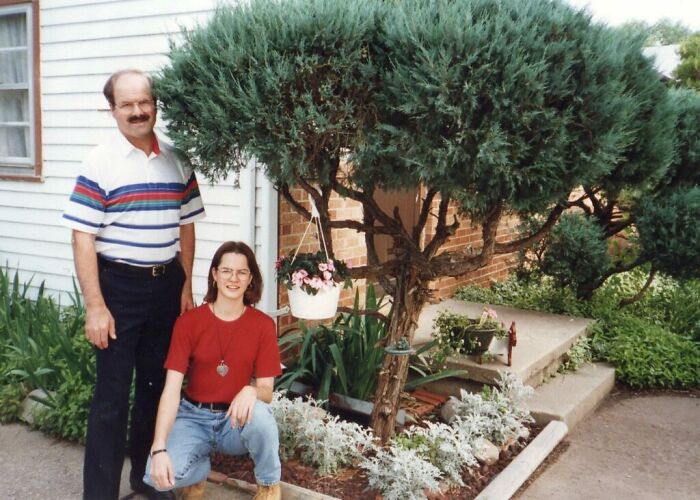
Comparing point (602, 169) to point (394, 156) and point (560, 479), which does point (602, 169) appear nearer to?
point (394, 156)

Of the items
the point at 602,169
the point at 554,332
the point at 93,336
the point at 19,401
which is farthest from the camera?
the point at 554,332

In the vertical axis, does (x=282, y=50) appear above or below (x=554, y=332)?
above

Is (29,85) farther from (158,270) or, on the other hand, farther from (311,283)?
(311,283)

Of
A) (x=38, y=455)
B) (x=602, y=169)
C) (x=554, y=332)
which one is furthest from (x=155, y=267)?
(x=554, y=332)

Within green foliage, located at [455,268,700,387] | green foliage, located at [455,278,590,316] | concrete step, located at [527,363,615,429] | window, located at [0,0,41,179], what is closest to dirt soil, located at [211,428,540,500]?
concrete step, located at [527,363,615,429]

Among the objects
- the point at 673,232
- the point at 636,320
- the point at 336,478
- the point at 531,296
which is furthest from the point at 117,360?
the point at 531,296

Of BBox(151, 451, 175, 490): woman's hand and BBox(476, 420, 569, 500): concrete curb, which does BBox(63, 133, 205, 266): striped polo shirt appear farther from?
BBox(476, 420, 569, 500): concrete curb

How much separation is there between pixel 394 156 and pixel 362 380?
191cm

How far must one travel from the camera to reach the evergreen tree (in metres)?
2.57

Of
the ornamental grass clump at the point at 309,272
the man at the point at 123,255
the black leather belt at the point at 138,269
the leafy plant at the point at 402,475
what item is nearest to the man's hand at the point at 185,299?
the man at the point at 123,255

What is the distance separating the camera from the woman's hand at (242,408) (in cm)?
A: 289

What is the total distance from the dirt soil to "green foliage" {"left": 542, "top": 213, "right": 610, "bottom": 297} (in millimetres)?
3232

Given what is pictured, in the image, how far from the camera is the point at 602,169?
2.75 metres

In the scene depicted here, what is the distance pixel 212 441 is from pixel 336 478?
2.52 ft
